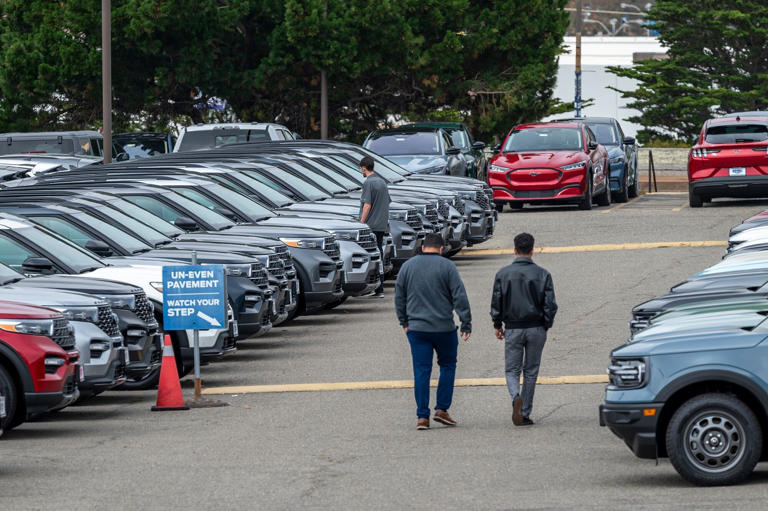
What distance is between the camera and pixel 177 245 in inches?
647

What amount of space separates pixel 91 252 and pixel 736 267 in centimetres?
615

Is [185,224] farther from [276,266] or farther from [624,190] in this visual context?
[624,190]

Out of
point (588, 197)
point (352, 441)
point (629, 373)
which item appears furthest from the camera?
point (588, 197)

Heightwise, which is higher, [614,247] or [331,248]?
[331,248]

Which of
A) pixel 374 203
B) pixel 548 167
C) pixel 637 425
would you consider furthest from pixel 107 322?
pixel 548 167

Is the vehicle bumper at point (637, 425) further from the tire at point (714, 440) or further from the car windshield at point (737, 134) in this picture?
the car windshield at point (737, 134)

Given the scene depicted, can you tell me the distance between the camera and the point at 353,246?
1916 centimetres

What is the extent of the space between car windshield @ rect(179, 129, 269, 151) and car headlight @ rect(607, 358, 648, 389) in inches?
835

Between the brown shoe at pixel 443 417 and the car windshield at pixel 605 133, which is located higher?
the car windshield at pixel 605 133

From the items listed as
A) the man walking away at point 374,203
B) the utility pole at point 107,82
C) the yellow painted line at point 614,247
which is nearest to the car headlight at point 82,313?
the man walking away at point 374,203

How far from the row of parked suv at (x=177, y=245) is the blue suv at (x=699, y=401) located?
4.68 metres

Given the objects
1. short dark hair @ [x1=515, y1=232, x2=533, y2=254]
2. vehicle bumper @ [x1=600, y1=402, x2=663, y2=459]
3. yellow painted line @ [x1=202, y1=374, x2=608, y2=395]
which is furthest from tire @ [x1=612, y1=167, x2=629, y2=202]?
vehicle bumper @ [x1=600, y1=402, x2=663, y2=459]

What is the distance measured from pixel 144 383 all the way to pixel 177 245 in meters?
2.32

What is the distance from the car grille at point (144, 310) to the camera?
44.2 ft
